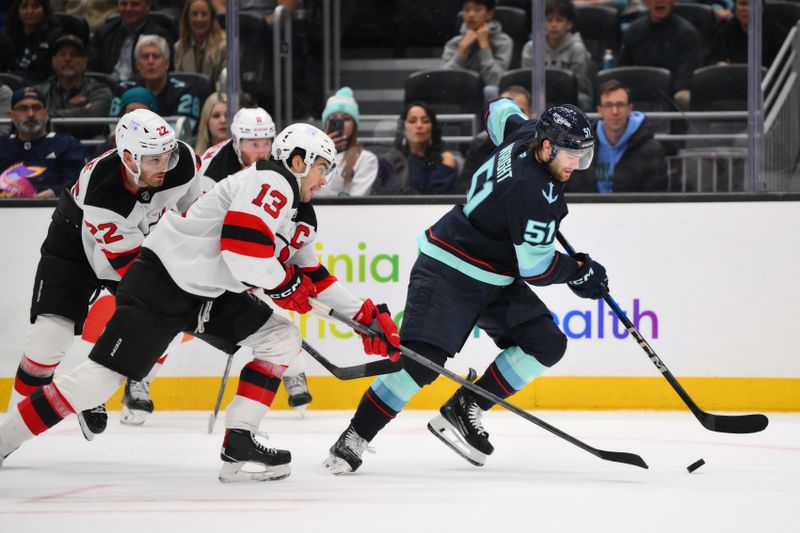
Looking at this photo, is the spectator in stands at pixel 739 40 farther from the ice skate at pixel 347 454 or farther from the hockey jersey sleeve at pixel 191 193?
the ice skate at pixel 347 454

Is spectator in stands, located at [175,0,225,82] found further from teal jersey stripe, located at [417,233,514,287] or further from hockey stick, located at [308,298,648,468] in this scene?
hockey stick, located at [308,298,648,468]

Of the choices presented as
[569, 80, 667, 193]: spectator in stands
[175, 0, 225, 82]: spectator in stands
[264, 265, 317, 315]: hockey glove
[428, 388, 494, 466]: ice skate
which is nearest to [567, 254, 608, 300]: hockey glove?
[428, 388, 494, 466]: ice skate

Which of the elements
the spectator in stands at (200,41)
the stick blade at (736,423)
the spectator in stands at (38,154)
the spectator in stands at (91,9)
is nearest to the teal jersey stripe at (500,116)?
the stick blade at (736,423)

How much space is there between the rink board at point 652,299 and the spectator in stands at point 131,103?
0.72 metres

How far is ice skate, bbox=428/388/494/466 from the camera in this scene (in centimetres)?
387

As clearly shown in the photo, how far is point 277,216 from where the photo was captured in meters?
3.29

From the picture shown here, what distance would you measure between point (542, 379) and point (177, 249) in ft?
7.61

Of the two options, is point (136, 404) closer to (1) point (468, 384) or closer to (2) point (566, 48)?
(1) point (468, 384)

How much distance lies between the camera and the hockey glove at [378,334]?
353 centimetres

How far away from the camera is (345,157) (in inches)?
212

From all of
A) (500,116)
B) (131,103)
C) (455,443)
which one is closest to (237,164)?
(131,103)

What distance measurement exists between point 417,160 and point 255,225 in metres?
2.17

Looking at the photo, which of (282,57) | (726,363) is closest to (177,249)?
(282,57)

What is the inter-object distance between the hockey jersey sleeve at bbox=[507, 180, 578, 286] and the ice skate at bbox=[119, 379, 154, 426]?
2.02m
